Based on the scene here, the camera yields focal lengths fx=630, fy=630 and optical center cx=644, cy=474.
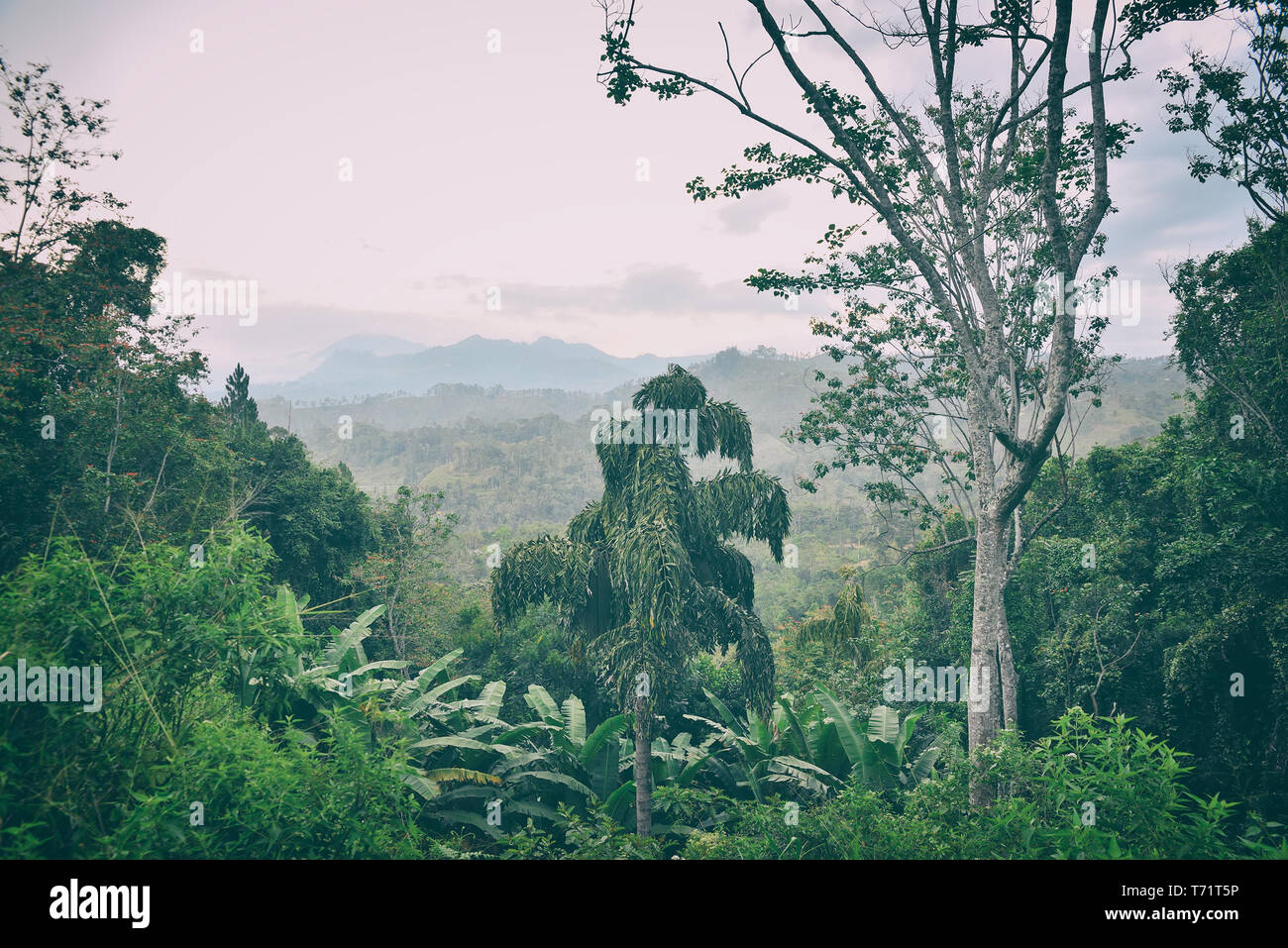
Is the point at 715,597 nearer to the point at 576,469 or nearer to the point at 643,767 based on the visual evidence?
the point at 643,767

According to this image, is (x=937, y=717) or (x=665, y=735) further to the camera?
(x=665, y=735)

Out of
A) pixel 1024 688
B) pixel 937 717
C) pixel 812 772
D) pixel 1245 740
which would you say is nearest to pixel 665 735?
pixel 812 772

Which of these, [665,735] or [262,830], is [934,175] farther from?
[665,735]

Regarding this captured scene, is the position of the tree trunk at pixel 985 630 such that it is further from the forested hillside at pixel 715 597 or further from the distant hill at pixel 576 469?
the distant hill at pixel 576 469

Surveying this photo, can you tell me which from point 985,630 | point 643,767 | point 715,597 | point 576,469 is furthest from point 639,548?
point 576,469

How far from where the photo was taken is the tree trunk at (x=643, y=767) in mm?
7629

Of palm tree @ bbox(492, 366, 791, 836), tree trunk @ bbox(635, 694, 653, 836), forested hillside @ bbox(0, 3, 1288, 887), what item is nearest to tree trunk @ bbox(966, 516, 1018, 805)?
forested hillside @ bbox(0, 3, 1288, 887)

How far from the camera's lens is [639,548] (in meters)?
7.47

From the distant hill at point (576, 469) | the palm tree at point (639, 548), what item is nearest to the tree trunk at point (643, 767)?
the palm tree at point (639, 548)

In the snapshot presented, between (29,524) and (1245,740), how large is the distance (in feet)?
64.4

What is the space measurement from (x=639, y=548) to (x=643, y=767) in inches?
111

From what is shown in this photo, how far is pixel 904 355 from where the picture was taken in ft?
39.7

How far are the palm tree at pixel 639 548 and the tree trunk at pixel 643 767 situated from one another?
0.04 ft

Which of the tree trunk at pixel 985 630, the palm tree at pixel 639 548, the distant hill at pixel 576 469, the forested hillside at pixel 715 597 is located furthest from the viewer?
the distant hill at pixel 576 469
